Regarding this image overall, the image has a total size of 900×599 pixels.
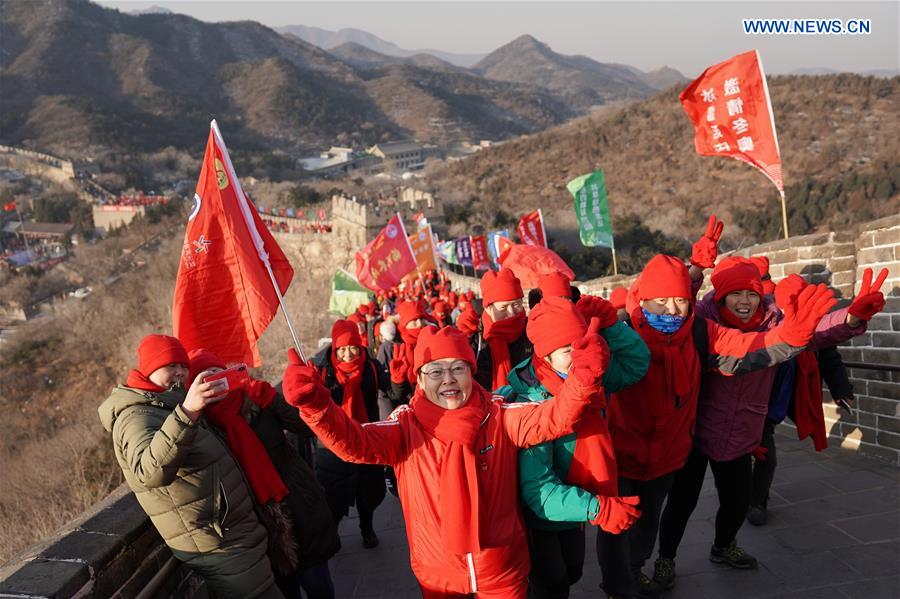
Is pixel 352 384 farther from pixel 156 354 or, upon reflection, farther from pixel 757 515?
pixel 757 515

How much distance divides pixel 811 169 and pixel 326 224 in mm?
28303

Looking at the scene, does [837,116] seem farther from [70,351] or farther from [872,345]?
[70,351]

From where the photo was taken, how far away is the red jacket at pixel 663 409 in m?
2.48

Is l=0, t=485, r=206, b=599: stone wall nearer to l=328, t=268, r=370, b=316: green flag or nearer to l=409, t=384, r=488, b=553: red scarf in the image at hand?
l=409, t=384, r=488, b=553: red scarf

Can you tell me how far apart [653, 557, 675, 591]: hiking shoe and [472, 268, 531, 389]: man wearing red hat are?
1078mm

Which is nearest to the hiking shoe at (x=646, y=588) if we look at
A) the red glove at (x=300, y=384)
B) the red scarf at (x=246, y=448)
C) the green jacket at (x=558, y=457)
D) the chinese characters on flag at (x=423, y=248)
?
the green jacket at (x=558, y=457)

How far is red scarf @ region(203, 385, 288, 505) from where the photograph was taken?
8.07 ft

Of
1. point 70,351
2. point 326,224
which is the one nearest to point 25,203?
point 70,351

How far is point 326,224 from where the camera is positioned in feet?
110

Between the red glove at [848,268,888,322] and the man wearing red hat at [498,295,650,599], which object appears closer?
the man wearing red hat at [498,295,650,599]

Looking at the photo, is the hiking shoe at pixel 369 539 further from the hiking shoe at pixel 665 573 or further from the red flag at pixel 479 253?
the red flag at pixel 479 253

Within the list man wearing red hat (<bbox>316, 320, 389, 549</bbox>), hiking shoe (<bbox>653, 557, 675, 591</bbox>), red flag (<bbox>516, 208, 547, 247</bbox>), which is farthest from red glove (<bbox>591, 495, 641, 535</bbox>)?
red flag (<bbox>516, 208, 547, 247</bbox>)

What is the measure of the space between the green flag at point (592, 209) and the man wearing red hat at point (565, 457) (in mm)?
9048

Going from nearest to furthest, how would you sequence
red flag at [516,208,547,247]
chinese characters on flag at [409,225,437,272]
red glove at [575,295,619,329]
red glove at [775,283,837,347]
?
red glove at [775,283,837,347] → red glove at [575,295,619,329] → chinese characters on flag at [409,225,437,272] → red flag at [516,208,547,247]
